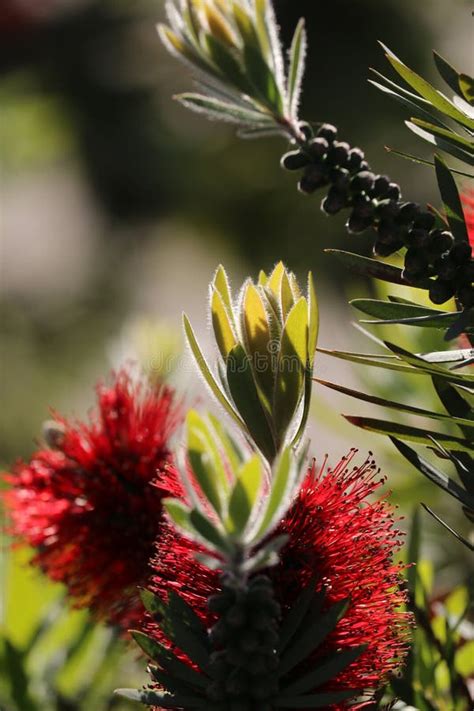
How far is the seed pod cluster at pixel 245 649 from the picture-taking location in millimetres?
205

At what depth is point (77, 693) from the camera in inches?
15.6

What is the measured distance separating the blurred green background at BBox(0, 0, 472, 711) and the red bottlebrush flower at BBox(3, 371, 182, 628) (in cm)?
73

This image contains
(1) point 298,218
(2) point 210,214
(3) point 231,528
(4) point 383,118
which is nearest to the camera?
(3) point 231,528

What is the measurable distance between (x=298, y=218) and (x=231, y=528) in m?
2.03

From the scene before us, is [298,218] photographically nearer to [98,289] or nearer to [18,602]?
[98,289]

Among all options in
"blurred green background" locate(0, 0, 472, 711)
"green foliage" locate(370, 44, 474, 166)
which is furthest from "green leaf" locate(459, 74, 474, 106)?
"blurred green background" locate(0, 0, 472, 711)

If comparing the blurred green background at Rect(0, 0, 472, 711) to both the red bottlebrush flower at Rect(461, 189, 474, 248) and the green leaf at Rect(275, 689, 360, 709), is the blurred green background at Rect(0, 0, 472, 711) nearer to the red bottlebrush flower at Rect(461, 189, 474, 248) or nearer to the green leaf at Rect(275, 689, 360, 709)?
the red bottlebrush flower at Rect(461, 189, 474, 248)

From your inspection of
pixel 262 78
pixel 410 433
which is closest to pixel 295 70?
pixel 262 78

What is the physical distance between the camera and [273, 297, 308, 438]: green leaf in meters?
0.23

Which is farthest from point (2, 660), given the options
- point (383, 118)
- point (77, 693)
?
point (383, 118)

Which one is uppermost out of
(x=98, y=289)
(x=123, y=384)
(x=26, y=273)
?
(x=26, y=273)

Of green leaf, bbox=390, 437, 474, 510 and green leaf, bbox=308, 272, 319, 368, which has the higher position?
green leaf, bbox=308, 272, 319, 368

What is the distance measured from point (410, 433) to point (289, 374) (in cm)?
4

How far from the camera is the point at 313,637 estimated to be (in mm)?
222
